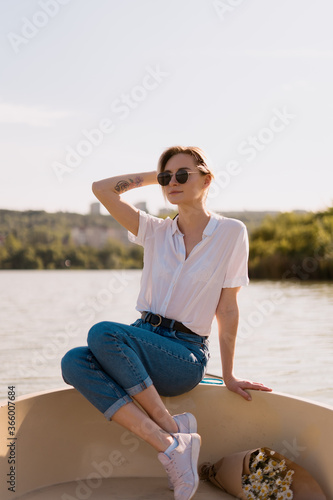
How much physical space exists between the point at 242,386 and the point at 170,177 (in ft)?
2.53

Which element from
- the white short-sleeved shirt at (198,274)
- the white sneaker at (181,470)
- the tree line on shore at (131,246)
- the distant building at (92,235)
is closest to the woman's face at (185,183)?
the white short-sleeved shirt at (198,274)

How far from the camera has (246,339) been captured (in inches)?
347

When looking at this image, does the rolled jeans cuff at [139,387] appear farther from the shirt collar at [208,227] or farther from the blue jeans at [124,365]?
the shirt collar at [208,227]

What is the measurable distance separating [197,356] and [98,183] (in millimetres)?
729

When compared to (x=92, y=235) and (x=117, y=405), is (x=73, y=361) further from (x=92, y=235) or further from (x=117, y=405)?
(x=92, y=235)

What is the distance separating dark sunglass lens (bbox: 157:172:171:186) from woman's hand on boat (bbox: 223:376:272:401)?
0.72m

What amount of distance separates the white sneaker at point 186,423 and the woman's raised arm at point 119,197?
2.24 ft

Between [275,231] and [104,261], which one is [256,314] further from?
[104,261]

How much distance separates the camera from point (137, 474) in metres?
2.11

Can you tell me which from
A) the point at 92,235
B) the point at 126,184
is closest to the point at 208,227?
the point at 126,184

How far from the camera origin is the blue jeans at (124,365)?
182cm

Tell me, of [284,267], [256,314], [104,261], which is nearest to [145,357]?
[256,314]

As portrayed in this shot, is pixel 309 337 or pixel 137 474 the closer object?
pixel 137 474

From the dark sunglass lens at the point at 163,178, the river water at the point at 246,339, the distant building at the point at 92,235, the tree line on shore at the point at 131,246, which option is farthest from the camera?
the distant building at the point at 92,235
